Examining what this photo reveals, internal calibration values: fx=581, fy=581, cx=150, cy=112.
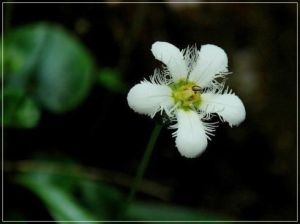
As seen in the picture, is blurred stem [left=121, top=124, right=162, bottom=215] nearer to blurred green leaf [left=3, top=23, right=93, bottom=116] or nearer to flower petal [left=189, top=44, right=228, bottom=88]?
flower petal [left=189, top=44, right=228, bottom=88]

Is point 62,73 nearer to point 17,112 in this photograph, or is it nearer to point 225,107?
point 17,112

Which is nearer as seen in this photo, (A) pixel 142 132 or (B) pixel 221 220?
(B) pixel 221 220

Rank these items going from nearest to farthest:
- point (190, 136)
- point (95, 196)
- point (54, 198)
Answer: point (190, 136) < point (54, 198) < point (95, 196)

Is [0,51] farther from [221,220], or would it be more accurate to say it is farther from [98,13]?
[221,220]

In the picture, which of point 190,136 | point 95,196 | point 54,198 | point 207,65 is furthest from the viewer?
point 95,196

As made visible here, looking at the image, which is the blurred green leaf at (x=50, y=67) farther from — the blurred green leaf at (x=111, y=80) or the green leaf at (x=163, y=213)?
the green leaf at (x=163, y=213)

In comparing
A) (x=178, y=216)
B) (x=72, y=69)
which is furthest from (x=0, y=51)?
(x=178, y=216)

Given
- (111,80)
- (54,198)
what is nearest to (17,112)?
(54,198)
